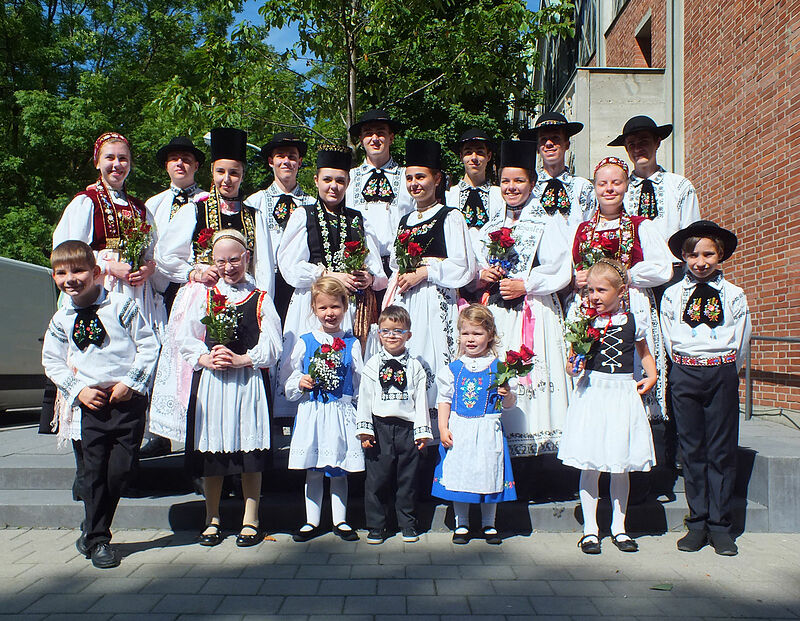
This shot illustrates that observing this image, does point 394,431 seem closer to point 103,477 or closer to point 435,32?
point 103,477

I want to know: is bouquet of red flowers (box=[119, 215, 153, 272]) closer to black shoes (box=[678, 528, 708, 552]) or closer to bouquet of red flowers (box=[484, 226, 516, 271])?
bouquet of red flowers (box=[484, 226, 516, 271])

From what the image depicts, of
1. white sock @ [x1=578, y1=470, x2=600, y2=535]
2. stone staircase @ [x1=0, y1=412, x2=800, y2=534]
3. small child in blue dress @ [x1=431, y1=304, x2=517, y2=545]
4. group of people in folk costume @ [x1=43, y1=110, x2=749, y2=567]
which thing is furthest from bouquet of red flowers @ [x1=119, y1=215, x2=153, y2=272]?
white sock @ [x1=578, y1=470, x2=600, y2=535]

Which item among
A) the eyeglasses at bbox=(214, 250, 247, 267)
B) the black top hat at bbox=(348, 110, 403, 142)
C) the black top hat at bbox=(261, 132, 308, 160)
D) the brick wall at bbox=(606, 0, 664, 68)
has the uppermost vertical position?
the brick wall at bbox=(606, 0, 664, 68)

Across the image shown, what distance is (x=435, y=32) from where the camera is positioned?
10.4 m

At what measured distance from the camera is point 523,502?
5133 mm

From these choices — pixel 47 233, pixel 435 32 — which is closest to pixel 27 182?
pixel 47 233

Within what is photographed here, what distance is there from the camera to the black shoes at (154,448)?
6.07 metres

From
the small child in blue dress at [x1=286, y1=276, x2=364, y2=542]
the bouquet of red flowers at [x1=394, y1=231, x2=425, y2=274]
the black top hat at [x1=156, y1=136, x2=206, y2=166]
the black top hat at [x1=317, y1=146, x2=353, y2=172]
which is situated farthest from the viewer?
the black top hat at [x1=156, y1=136, x2=206, y2=166]

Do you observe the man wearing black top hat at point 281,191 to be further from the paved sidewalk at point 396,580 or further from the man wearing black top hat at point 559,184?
the paved sidewalk at point 396,580

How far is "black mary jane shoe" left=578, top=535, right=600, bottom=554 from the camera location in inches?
176

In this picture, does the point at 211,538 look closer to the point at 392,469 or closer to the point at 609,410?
the point at 392,469

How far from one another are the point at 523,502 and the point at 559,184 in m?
2.59

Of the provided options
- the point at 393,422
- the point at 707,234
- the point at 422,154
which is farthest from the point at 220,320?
the point at 707,234

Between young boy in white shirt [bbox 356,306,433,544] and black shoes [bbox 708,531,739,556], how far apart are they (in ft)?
6.13
